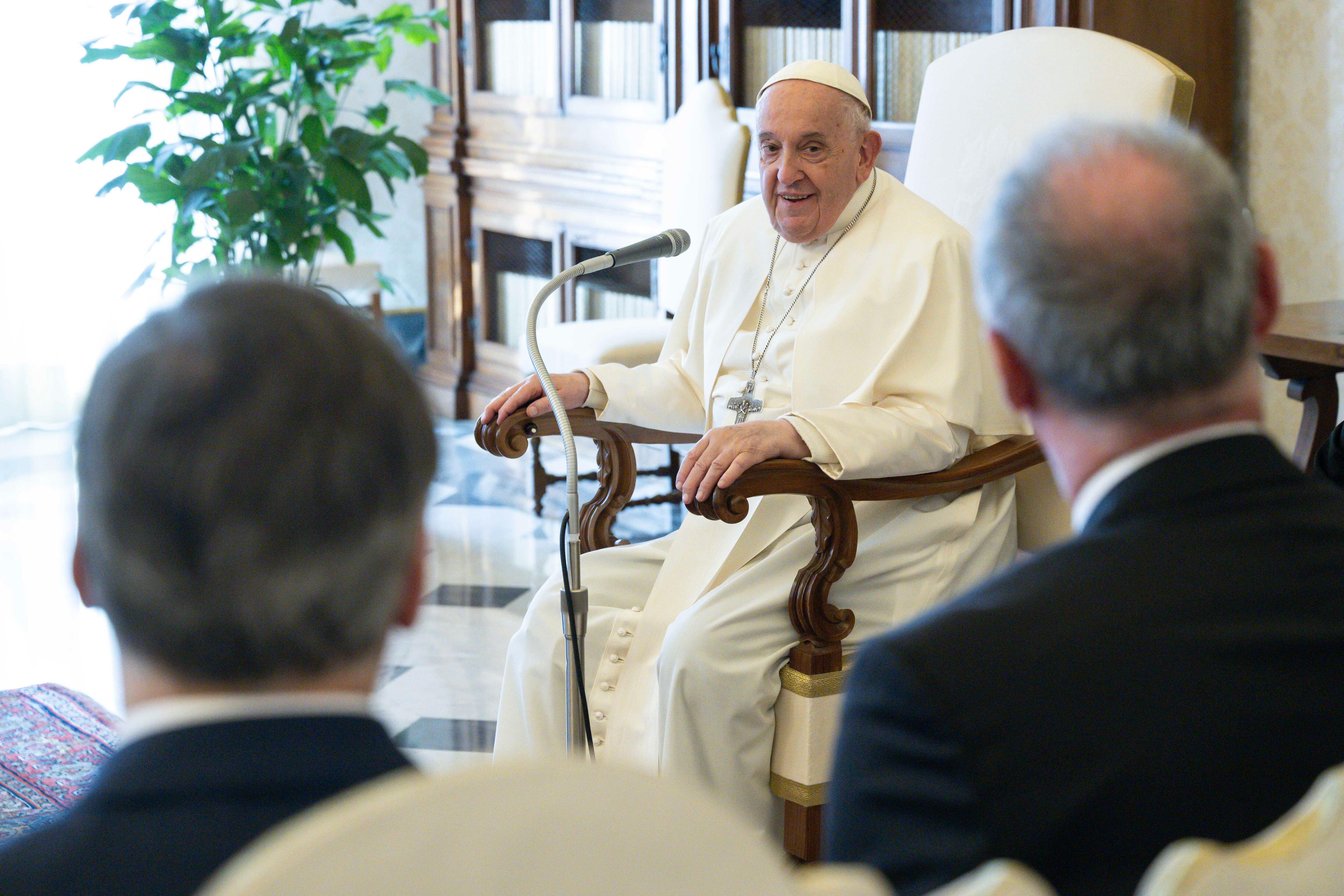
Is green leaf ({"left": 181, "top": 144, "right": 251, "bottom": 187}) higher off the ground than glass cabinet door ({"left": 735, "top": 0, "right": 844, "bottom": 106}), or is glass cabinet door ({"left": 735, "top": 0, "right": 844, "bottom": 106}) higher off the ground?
glass cabinet door ({"left": 735, "top": 0, "right": 844, "bottom": 106})

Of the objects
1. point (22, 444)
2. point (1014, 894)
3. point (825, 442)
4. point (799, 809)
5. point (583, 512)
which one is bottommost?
point (22, 444)

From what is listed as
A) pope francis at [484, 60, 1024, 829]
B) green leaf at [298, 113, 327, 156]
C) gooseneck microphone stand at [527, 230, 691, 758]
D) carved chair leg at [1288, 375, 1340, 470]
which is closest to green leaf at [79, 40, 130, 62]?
green leaf at [298, 113, 327, 156]

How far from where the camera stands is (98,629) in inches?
167

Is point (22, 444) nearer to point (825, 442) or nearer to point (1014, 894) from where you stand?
point (825, 442)

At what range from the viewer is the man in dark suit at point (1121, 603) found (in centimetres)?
93

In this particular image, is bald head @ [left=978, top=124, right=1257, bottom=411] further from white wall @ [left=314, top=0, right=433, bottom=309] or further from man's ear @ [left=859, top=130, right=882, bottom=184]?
white wall @ [left=314, top=0, right=433, bottom=309]

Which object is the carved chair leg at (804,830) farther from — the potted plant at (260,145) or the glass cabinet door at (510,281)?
the glass cabinet door at (510,281)

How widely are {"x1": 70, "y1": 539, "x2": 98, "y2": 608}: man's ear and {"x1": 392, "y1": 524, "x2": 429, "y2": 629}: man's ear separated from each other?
0.56 ft

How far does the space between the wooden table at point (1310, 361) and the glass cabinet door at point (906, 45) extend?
1.38 meters

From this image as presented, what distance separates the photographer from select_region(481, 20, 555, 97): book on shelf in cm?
595

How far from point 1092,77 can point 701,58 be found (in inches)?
92.6

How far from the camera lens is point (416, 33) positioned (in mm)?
5496

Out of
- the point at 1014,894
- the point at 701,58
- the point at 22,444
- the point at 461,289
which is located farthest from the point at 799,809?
the point at 22,444

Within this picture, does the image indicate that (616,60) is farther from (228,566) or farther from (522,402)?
(228,566)
